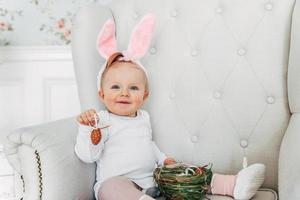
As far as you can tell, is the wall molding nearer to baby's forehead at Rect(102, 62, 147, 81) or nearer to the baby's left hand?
baby's forehead at Rect(102, 62, 147, 81)

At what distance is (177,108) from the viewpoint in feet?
4.95

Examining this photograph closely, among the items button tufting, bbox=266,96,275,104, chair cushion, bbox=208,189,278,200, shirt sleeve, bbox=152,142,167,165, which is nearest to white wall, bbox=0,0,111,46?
shirt sleeve, bbox=152,142,167,165

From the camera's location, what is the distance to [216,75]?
1.47m

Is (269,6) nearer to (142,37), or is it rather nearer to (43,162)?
(142,37)

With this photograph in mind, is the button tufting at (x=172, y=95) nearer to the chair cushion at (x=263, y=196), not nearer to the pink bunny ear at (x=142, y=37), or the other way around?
the pink bunny ear at (x=142, y=37)

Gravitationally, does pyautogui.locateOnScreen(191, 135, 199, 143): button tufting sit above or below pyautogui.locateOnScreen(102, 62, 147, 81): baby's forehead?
below

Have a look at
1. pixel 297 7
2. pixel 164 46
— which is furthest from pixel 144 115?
pixel 297 7

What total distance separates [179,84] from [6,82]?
31.8 inches

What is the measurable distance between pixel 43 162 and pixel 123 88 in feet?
1.07

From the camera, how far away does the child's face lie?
135 cm

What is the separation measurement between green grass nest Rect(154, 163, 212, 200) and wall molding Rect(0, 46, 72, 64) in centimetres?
87

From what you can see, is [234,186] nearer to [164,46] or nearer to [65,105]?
[164,46]

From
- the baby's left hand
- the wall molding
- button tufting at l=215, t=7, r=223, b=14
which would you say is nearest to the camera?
the baby's left hand

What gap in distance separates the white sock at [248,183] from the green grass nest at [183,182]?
0.27ft
